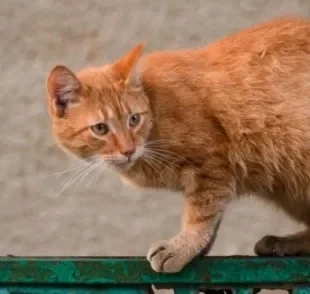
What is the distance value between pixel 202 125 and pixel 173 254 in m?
0.27

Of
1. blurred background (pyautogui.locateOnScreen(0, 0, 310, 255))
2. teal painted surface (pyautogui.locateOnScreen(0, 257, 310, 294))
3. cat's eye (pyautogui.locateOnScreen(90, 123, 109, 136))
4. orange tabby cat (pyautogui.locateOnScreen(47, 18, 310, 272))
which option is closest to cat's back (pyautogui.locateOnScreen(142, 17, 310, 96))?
orange tabby cat (pyautogui.locateOnScreen(47, 18, 310, 272))

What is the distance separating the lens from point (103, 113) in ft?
4.75

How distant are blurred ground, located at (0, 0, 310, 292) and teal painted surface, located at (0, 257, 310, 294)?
929 millimetres

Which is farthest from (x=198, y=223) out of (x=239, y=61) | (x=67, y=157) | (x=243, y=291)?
(x=67, y=157)

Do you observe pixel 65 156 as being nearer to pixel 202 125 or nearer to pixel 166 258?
pixel 202 125

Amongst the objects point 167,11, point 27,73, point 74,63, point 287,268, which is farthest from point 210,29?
point 287,268

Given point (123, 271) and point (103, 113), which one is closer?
point (123, 271)

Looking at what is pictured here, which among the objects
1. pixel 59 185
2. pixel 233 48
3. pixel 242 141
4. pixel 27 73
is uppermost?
pixel 233 48

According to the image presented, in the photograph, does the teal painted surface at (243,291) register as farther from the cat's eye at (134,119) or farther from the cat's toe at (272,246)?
the cat's eye at (134,119)

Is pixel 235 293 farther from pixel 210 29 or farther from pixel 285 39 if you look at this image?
pixel 210 29

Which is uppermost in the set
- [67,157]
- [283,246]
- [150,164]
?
[150,164]

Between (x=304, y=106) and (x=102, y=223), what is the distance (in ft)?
2.95

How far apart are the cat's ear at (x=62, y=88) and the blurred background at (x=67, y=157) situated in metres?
0.71

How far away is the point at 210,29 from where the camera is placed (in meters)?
2.22
